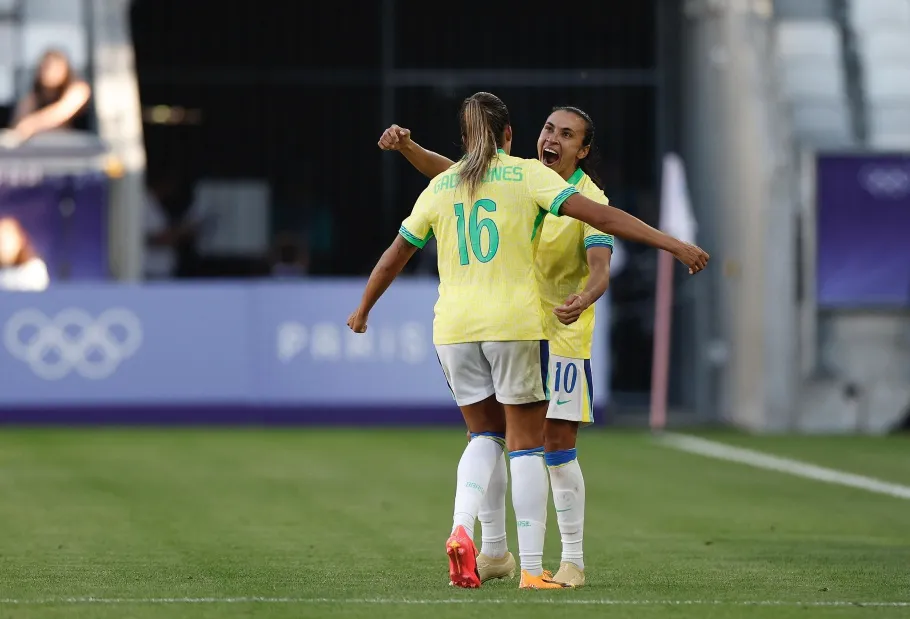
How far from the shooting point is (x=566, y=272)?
880cm

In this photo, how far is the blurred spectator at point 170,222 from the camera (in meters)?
25.9

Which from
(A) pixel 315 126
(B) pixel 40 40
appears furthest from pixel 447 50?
(B) pixel 40 40

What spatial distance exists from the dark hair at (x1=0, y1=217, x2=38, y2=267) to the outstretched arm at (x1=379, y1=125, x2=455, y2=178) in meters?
14.7

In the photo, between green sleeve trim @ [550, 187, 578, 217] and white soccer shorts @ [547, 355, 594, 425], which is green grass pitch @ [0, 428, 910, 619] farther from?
green sleeve trim @ [550, 187, 578, 217]

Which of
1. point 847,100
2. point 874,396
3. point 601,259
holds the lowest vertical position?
point 874,396

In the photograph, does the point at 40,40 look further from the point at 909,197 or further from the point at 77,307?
the point at 909,197

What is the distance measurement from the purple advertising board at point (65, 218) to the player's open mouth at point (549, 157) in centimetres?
1546

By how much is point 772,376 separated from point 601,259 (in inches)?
527

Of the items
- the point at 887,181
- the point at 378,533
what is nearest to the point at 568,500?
the point at 378,533

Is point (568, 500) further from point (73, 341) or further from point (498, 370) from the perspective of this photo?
point (73, 341)

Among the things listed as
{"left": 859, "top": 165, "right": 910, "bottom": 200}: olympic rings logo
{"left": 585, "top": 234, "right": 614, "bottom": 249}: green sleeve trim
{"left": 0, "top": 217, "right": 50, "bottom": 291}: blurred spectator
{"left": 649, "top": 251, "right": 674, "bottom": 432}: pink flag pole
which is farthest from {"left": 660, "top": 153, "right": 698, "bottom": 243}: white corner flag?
{"left": 585, "top": 234, "right": 614, "bottom": 249}: green sleeve trim

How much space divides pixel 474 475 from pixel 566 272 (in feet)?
3.45

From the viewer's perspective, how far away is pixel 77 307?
2027 cm

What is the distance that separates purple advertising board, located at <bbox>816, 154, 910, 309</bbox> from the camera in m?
21.5
